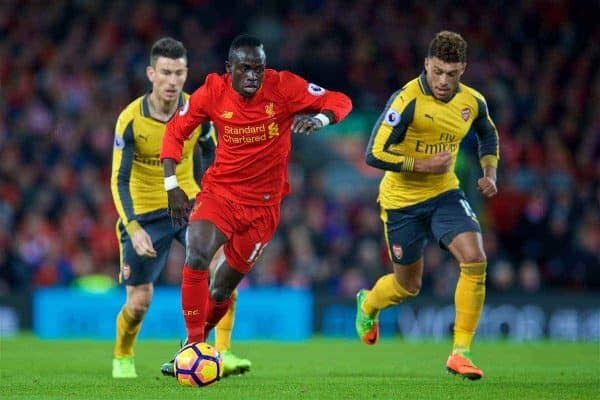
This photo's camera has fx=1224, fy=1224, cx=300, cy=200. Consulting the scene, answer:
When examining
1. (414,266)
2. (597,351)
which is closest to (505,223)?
(597,351)

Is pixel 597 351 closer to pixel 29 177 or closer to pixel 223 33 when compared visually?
pixel 29 177

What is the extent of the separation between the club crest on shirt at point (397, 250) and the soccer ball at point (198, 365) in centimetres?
226

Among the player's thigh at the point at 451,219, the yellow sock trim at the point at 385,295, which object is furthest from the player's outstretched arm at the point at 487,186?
the yellow sock trim at the point at 385,295

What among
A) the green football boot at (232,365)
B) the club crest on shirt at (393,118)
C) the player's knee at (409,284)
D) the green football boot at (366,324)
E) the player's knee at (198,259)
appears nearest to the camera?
the player's knee at (198,259)

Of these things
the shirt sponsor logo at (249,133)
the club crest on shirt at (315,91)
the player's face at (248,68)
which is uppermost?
the player's face at (248,68)

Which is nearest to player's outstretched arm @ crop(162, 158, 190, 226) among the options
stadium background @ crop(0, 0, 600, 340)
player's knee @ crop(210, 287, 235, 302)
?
player's knee @ crop(210, 287, 235, 302)

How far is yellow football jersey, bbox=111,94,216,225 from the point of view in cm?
961

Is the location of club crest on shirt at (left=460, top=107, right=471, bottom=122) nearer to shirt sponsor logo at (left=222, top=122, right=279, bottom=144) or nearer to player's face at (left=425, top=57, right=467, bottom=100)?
player's face at (left=425, top=57, right=467, bottom=100)

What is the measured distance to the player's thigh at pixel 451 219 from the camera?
9.30 metres

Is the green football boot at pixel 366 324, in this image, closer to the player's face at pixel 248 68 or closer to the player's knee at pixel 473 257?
the player's knee at pixel 473 257

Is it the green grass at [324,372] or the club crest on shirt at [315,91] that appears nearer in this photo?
the green grass at [324,372]

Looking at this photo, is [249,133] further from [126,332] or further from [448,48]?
[126,332]

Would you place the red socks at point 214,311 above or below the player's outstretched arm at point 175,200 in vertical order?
below

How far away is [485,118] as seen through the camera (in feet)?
31.5
